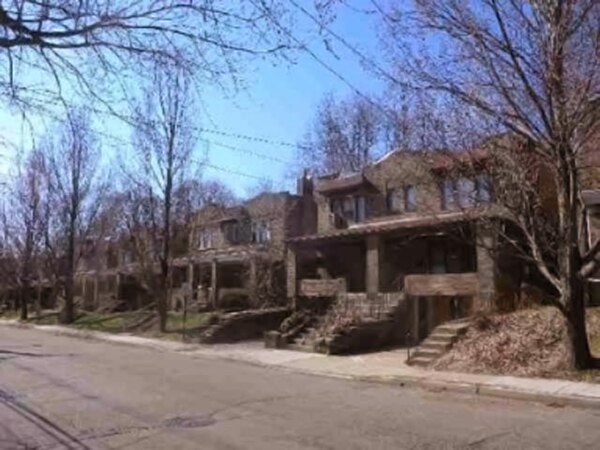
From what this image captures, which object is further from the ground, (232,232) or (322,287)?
(232,232)

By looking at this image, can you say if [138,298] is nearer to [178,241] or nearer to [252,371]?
[178,241]

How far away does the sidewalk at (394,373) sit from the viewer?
46.2 feet

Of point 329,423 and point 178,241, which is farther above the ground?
point 178,241

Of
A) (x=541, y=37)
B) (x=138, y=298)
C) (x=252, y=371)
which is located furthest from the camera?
(x=138, y=298)

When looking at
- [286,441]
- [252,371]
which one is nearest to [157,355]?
[252,371]

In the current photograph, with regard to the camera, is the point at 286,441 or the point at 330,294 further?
the point at 330,294

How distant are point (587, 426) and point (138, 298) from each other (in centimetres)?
5124

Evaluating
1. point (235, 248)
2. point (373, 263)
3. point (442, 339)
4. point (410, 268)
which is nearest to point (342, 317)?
point (373, 263)

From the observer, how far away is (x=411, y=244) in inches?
1254

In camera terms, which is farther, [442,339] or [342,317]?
[342,317]

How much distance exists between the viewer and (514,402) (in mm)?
13859

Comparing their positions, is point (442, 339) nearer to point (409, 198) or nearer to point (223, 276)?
point (409, 198)

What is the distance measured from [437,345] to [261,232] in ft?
83.8

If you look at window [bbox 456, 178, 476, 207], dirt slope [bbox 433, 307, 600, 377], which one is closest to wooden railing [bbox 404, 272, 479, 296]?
dirt slope [bbox 433, 307, 600, 377]
